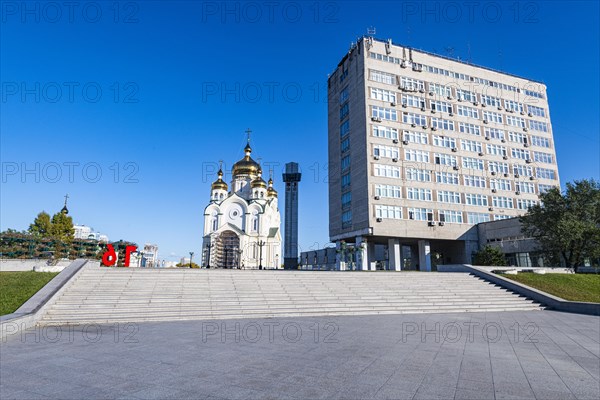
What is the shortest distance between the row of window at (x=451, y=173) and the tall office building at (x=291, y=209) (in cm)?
5957

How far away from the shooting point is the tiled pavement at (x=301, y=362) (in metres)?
5.83

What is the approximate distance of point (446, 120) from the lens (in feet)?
148

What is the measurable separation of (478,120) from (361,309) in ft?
131

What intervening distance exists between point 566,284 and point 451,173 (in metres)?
22.0

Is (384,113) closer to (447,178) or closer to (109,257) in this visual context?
(447,178)

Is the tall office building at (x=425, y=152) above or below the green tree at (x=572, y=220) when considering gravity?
above

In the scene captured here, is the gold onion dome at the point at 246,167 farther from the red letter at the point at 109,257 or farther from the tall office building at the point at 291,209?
the red letter at the point at 109,257

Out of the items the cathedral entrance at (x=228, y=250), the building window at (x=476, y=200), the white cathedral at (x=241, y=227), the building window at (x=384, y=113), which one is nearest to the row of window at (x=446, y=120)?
the building window at (x=384, y=113)

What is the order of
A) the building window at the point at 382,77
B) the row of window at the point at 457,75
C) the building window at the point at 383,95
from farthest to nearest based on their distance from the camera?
the row of window at the point at 457,75, the building window at the point at 382,77, the building window at the point at 383,95

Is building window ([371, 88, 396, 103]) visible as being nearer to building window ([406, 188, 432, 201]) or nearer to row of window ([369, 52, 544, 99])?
row of window ([369, 52, 544, 99])

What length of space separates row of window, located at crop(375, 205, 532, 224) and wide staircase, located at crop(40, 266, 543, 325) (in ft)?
54.7

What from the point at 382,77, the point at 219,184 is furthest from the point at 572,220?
the point at 219,184

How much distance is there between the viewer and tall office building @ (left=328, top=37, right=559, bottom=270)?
4119cm

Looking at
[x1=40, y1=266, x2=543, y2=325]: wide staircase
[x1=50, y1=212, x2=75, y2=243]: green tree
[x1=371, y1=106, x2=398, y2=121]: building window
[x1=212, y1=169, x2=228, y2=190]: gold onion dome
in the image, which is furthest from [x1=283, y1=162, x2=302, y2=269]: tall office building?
[x1=40, y1=266, x2=543, y2=325]: wide staircase
